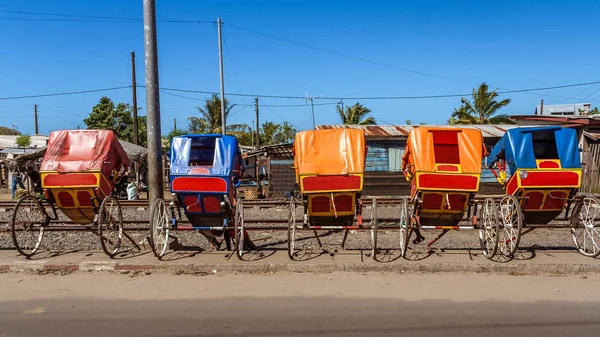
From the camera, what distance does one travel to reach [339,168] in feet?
20.8

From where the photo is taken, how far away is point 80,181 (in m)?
6.39

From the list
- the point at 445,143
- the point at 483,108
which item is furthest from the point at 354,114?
the point at 445,143

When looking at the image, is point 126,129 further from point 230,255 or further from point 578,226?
point 578,226

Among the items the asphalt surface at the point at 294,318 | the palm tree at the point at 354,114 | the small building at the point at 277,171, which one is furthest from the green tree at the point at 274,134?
the asphalt surface at the point at 294,318

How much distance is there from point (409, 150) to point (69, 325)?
5.18 m

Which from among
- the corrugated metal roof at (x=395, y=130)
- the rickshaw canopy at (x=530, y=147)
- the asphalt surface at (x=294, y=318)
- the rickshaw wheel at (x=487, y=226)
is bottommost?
the asphalt surface at (x=294, y=318)

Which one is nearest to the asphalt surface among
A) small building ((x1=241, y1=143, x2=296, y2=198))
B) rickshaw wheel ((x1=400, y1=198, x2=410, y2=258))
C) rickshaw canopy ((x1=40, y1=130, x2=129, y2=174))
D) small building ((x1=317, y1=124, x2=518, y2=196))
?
rickshaw wheel ((x1=400, y1=198, x2=410, y2=258))

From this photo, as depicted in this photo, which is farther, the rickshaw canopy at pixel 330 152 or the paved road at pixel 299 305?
the rickshaw canopy at pixel 330 152

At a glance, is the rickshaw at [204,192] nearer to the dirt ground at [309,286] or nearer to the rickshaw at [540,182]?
the dirt ground at [309,286]

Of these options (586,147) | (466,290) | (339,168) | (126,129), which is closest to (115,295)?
(339,168)

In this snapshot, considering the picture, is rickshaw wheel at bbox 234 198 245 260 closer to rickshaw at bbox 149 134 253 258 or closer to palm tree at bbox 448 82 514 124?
rickshaw at bbox 149 134 253 258

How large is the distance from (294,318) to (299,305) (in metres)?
0.35

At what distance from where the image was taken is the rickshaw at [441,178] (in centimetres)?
611

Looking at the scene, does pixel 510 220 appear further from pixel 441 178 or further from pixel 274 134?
pixel 274 134
